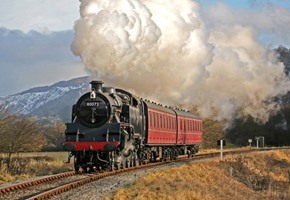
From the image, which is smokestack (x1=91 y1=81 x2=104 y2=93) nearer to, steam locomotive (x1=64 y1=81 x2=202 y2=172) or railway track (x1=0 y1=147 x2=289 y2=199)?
steam locomotive (x1=64 y1=81 x2=202 y2=172)

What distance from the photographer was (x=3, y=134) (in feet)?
137

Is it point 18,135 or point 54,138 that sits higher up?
point 54,138

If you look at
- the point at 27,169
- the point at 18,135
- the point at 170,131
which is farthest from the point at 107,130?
the point at 18,135

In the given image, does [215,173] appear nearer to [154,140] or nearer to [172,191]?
[154,140]

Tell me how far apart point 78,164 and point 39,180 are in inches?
206

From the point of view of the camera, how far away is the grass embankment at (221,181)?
1862 cm

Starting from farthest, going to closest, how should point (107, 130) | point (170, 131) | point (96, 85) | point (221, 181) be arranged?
point (170, 131)
point (221, 181)
point (96, 85)
point (107, 130)

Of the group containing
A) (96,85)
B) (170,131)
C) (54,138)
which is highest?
(96,85)

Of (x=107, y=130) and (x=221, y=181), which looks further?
(x=221, y=181)

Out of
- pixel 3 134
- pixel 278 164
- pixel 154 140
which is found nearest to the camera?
pixel 154 140

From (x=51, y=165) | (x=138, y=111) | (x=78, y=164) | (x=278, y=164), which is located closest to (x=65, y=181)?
(x=78, y=164)

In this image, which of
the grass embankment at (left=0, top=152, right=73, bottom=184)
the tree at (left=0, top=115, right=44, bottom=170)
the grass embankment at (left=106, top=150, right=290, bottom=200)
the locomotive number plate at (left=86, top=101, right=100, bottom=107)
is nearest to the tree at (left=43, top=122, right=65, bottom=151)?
the tree at (left=0, top=115, right=44, bottom=170)

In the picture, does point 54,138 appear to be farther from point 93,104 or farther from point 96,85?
point 93,104

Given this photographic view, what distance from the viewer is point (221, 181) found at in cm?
2797
